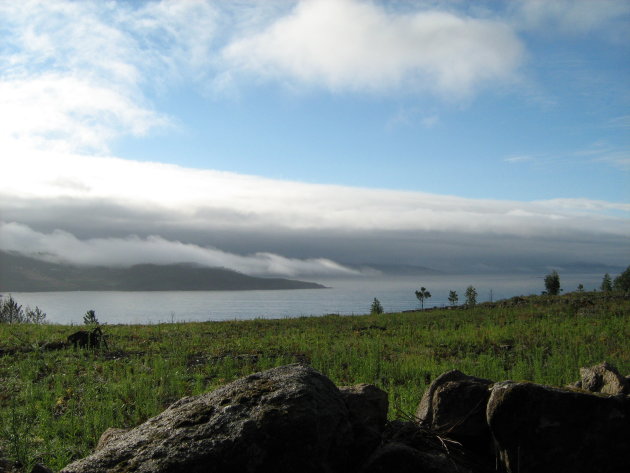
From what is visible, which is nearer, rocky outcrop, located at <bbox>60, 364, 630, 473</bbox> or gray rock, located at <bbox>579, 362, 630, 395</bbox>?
rocky outcrop, located at <bbox>60, 364, 630, 473</bbox>

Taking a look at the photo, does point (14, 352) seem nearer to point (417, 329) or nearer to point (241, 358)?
point (241, 358)

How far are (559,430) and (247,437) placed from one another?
10.5 ft

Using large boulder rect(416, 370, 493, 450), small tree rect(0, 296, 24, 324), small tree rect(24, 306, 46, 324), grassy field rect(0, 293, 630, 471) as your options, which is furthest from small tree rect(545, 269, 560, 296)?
large boulder rect(416, 370, 493, 450)

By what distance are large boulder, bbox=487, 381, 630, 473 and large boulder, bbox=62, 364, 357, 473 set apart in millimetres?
1681

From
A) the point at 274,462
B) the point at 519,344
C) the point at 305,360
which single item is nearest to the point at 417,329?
the point at 519,344

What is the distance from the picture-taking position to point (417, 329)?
25656mm

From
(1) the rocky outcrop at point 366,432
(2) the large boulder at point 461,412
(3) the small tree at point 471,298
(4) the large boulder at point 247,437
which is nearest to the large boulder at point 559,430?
(1) the rocky outcrop at point 366,432

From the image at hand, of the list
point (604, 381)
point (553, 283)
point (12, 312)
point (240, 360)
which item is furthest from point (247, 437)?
point (12, 312)

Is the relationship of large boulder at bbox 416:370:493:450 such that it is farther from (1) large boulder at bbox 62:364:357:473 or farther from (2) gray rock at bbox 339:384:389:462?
(1) large boulder at bbox 62:364:357:473

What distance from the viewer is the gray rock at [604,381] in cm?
603

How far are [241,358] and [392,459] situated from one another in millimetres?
12443

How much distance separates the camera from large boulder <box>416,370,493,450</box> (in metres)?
5.77

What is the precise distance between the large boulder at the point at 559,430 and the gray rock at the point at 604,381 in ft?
2.25

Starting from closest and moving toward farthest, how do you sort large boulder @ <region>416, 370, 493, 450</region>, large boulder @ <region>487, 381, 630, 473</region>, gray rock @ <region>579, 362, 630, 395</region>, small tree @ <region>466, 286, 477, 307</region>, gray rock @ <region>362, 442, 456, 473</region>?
gray rock @ <region>362, 442, 456, 473</region>
large boulder @ <region>487, 381, 630, 473</region>
large boulder @ <region>416, 370, 493, 450</region>
gray rock @ <region>579, 362, 630, 395</region>
small tree @ <region>466, 286, 477, 307</region>
